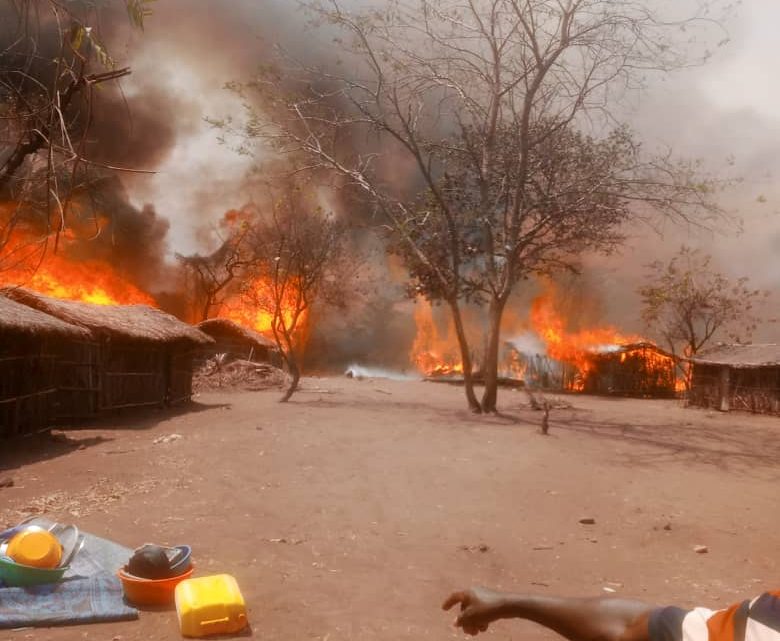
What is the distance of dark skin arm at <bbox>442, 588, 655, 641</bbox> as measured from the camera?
6.19 feet

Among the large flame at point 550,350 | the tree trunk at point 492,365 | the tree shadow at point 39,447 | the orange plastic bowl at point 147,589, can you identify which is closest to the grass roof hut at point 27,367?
the tree shadow at point 39,447

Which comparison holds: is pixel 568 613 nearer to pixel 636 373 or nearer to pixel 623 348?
pixel 623 348

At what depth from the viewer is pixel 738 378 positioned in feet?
78.7

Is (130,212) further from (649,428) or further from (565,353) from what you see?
(649,428)

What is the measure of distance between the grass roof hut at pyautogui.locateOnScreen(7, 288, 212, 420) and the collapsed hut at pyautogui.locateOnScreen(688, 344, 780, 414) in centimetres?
1861

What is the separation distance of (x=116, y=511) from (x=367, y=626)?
11.1 ft

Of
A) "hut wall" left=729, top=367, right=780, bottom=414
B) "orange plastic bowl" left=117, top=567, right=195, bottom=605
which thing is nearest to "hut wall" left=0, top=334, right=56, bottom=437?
"orange plastic bowl" left=117, top=567, right=195, bottom=605

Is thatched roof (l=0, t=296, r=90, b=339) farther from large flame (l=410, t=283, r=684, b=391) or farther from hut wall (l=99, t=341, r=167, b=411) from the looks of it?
large flame (l=410, t=283, r=684, b=391)

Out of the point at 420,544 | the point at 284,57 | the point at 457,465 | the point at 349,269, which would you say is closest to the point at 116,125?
the point at 284,57

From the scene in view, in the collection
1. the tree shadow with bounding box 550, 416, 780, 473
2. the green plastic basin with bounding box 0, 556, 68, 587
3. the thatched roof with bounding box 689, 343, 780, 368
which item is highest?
the thatched roof with bounding box 689, 343, 780, 368

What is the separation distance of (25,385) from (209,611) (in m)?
8.39

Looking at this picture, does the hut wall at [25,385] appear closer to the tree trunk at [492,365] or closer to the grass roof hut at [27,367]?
the grass roof hut at [27,367]

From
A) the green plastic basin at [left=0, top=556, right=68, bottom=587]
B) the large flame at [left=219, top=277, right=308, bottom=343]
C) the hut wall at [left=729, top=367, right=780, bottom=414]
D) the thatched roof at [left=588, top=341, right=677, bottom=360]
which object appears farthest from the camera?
the large flame at [left=219, top=277, right=308, bottom=343]

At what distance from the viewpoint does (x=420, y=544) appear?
5742 millimetres
